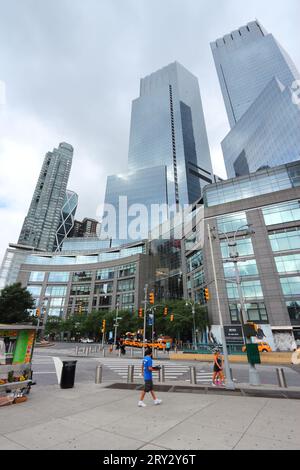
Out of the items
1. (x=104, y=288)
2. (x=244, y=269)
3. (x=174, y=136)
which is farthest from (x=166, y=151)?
(x=244, y=269)

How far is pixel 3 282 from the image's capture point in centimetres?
12106

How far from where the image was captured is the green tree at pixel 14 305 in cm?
4309

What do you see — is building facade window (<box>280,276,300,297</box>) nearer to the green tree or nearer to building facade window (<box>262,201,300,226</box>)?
building facade window (<box>262,201,300,226</box>)

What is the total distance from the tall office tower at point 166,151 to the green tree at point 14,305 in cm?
7812

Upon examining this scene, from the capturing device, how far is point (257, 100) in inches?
4065

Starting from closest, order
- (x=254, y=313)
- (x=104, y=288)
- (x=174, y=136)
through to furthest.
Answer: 1. (x=254, y=313)
2. (x=104, y=288)
3. (x=174, y=136)

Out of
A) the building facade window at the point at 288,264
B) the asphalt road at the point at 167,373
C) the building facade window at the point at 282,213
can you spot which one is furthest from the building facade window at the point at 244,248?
the asphalt road at the point at 167,373

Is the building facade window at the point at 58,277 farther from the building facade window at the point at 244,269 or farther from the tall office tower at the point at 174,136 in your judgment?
the building facade window at the point at 244,269

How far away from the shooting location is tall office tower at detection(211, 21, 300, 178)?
8162cm

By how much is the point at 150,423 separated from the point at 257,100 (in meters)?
128

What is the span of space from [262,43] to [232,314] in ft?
621

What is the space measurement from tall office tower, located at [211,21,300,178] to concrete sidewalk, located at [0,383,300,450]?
286 feet

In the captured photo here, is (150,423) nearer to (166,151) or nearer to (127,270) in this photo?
(127,270)
